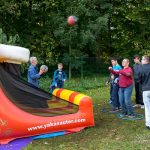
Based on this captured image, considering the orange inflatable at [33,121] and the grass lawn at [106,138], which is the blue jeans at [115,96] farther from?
the orange inflatable at [33,121]

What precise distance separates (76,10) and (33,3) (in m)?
3.94

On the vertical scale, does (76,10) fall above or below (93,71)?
above

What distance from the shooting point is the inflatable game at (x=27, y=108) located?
8.17m

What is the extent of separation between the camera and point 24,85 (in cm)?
871

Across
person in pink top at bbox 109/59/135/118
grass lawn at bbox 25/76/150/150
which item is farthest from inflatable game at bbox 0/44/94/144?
person in pink top at bbox 109/59/135/118

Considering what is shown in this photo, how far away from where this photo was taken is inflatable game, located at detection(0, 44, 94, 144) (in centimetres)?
817

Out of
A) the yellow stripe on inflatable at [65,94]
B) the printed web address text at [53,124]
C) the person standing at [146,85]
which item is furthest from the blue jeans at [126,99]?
the printed web address text at [53,124]

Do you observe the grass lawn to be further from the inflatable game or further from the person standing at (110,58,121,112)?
the person standing at (110,58,121,112)

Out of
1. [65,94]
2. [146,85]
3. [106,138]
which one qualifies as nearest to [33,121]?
[106,138]

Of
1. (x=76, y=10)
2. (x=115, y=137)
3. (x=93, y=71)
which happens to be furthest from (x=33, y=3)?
(x=115, y=137)

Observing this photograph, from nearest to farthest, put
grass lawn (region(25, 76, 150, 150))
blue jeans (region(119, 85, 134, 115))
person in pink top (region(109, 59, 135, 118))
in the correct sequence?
grass lawn (region(25, 76, 150, 150)), person in pink top (region(109, 59, 135, 118)), blue jeans (region(119, 85, 134, 115))

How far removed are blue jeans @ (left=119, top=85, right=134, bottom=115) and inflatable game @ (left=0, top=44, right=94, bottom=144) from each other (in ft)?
4.54

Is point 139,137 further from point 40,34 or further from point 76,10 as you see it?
point 40,34

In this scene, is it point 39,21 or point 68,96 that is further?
point 39,21
